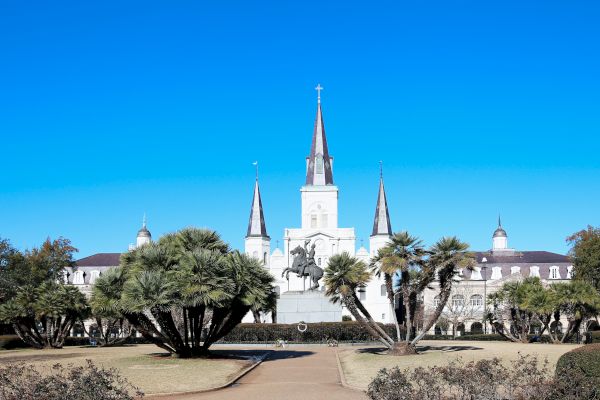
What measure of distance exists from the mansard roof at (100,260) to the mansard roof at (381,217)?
146 ft

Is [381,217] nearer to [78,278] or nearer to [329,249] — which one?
[329,249]

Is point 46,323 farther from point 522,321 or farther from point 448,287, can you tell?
point 522,321

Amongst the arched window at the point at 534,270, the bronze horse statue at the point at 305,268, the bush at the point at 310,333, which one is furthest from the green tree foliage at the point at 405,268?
the arched window at the point at 534,270

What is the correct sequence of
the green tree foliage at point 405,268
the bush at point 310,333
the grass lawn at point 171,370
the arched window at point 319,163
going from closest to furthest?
the grass lawn at point 171,370 → the green tree foliage at point 405,268 → the bush at point 310,333 → the arched window at point 319,163

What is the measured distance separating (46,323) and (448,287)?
27433mm

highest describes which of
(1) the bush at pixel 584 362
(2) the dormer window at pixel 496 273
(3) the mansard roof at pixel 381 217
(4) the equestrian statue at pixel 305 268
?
(3) the mansard roof at pixel 381 217

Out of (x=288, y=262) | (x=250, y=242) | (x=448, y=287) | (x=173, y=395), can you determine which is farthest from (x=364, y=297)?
(x=173, y=395)

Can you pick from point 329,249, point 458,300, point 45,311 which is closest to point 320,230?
point 329,249

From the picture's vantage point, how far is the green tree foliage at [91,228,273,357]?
29438 mm

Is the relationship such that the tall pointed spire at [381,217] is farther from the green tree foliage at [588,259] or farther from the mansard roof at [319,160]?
the green tree foliage at [588,259]

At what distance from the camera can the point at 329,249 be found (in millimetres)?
109375

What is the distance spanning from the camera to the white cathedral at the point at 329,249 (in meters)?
104

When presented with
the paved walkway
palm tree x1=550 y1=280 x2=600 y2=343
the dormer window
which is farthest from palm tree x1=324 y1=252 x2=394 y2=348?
the dormer window

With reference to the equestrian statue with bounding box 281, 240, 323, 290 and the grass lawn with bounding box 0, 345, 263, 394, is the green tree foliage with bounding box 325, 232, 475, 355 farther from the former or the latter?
the equestrian statue with bounding box 281, 240, 323, 290
